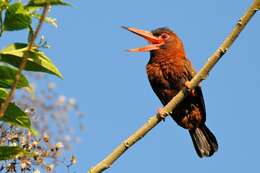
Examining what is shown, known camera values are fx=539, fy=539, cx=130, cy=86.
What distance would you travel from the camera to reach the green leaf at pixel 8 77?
2010 mm

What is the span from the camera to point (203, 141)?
688 centimetres

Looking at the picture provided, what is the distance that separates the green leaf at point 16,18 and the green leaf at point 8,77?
0.55 ft

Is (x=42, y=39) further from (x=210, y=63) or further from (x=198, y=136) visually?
(x=198, y=136)

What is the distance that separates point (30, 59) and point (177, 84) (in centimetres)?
470

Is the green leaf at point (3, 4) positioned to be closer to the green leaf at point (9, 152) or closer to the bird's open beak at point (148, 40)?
the green leaf at point (9, 152)

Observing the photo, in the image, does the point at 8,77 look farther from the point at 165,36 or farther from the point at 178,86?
the point at 165,36

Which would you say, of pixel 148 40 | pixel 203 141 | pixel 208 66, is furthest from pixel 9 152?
pixel 203 141

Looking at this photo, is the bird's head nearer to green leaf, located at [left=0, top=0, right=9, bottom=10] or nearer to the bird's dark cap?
the bird's dark cap

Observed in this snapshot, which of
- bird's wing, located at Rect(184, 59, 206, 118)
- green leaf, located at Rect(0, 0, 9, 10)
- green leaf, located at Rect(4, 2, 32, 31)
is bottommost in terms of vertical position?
green leaf, located at Rect(4, 2, 32, 31)

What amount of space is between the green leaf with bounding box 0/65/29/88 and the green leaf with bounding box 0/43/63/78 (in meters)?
0.05

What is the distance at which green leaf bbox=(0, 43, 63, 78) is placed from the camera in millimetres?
2051

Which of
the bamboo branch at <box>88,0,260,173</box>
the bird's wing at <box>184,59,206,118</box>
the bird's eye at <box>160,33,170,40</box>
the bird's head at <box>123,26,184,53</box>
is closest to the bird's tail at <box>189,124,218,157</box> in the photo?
the bird's wing at <box>184,59,206,118</box>

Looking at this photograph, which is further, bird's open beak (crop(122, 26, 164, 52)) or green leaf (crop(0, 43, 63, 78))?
bird's open beak (crop(122, 26, 164, 52))

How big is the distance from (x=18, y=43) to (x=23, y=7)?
0.49ft
